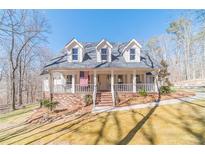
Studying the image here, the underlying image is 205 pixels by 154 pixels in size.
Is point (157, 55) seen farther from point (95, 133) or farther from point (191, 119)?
point (95, 133)

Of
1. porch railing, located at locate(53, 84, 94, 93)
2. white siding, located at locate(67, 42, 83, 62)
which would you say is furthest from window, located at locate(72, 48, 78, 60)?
porch railing, located at locate(53, 84, 94, 93)

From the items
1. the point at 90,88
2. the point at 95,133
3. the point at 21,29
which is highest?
the point at 21,29

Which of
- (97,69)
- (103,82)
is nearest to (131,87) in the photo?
(103,82)

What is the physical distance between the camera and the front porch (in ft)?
40.6

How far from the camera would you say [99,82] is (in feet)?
47.6

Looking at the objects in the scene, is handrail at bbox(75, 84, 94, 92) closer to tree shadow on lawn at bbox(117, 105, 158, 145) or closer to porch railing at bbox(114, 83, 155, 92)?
porch railing at bbox(114, 83, 155, 92)

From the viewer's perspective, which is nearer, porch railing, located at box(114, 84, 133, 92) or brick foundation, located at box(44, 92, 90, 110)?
brick foundation, located at box(44, 92, 90, 110)

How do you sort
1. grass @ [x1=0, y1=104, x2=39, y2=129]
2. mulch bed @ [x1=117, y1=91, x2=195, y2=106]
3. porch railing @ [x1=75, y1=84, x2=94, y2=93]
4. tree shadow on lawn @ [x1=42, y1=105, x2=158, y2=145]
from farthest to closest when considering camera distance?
porch railing @ [x1=75, y1=84, x2=94, y2=93] < mulch bed @ [x1=117, y1=91, x2=195, y2=106] < grass @ [x1=0, y1=104, x2=39, y2=129] < tree shadow on lawn @ [x1=42, y1=105, x2=158, y2=145]

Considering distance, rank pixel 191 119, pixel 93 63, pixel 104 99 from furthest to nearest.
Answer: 1. pixel 93 63
2. pixel 104 99
3. pixel 191 119

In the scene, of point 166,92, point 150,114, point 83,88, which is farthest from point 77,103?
point 166,92

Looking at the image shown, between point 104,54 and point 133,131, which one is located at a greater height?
point 104,54

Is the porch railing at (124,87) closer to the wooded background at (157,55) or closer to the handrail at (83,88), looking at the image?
the handrail at (83,88)

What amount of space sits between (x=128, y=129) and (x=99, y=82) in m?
7.81
